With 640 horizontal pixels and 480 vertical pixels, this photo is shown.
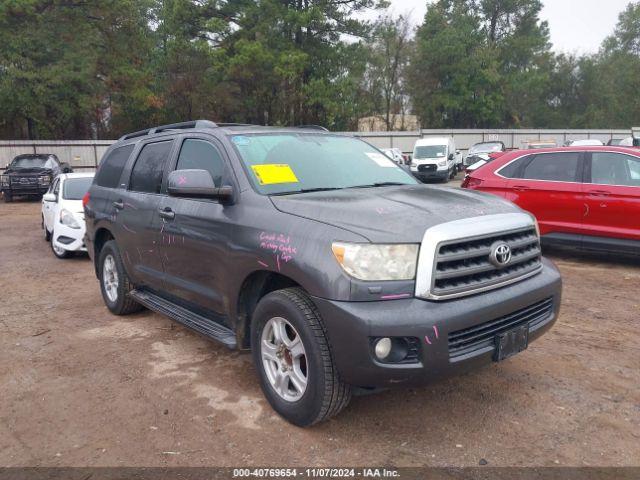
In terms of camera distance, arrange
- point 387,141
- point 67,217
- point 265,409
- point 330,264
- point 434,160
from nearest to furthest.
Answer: point 330,264 → point 265,409 → point 67,217 → point 434,160 → point 387,141

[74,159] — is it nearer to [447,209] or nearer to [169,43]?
[169,43]

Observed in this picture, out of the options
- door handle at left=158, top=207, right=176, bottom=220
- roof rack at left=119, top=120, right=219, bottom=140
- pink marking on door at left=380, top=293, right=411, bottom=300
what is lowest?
pink marking on door at left=380, top=293, right=411, bottom=300

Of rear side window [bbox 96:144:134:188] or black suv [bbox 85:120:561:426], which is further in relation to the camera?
rear side window [bbox 96:144:134:188]

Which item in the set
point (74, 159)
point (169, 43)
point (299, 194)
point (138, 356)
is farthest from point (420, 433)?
point (169, 43)

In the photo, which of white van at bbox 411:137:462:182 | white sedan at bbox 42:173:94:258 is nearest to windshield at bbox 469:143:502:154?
white van at bbox 411:137:462:182

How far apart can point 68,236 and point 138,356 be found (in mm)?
5305

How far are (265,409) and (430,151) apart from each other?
74.1 feet

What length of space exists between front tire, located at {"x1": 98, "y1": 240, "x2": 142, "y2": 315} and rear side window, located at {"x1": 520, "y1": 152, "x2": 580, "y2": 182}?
582cm

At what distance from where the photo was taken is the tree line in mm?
22875

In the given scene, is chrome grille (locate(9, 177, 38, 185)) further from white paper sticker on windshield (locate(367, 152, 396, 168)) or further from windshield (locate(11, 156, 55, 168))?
white paper sticker on windshield (locate(367, 152, 396, 168))

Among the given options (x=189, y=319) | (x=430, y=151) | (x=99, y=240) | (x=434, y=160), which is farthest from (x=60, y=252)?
(x=430, y=151)

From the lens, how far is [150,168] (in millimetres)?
4961

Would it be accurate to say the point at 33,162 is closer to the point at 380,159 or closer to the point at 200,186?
the point at 380,159

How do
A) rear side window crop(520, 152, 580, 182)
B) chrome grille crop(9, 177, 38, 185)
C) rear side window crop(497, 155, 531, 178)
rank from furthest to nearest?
chrome grille crop(9, 177, 38, 185)
rear side window crop(497, 155, 531, 178)
rear side window crop(520, 152, 580, 182)
